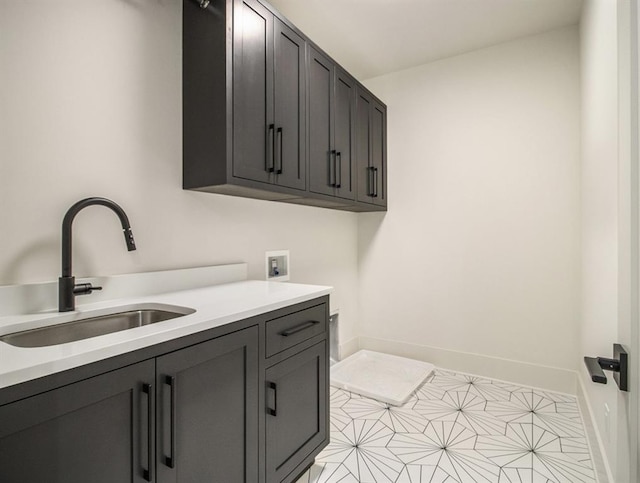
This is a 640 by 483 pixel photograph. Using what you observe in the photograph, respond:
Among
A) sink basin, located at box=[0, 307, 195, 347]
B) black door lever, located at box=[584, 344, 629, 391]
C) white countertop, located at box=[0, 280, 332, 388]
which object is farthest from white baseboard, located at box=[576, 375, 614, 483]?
sink basin, located at box=[0, 307, 195, 347]

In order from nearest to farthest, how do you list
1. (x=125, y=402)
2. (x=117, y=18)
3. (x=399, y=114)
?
(x=125, y=402) < (x=117, y=18) < (x=399, y=114)

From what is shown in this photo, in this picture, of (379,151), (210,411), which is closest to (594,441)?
(210,411)

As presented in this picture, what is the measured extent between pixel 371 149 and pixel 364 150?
0.14 m

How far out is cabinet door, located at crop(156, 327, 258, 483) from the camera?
919 mm

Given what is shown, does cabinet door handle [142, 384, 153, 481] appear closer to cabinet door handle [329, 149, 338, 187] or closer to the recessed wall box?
the recessed wall box

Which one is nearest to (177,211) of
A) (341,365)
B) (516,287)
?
(341,365)

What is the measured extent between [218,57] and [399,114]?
195 cm

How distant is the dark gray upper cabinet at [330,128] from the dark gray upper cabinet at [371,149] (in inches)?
5.0

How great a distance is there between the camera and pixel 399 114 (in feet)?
9.74

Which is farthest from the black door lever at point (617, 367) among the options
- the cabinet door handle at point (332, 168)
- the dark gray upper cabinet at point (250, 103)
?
the cabinet door handle at point (332, 168)

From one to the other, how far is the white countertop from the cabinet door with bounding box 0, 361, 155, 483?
2.4 inches

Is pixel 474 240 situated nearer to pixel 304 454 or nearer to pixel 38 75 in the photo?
pixel 304 454

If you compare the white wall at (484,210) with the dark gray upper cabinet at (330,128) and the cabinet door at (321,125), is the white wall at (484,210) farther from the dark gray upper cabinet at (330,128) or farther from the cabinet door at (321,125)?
the cabinet door at (321,125)

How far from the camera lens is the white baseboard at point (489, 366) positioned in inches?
92.8
